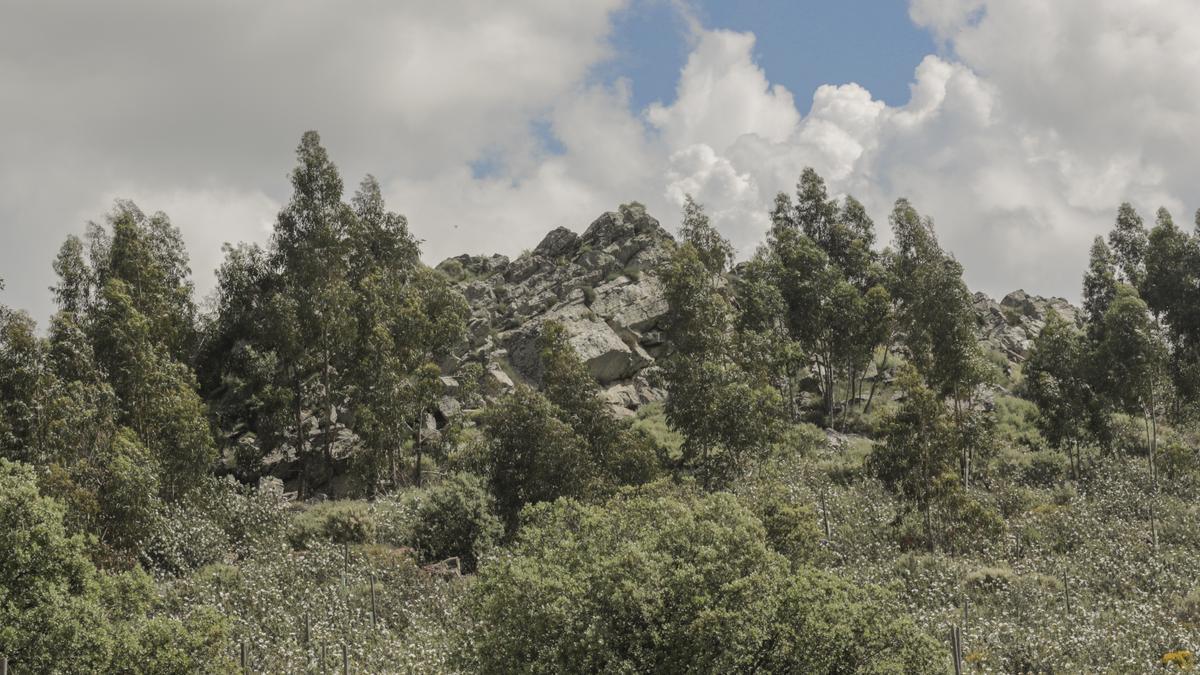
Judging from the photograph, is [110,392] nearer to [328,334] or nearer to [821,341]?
[328,334]

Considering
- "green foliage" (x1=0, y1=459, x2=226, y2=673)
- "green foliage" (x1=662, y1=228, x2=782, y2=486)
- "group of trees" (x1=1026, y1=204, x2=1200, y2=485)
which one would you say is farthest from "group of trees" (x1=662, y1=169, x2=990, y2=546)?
"green foliage" (x1=0, y1=459, x2=226, y2=673)

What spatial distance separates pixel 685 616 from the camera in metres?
18.9

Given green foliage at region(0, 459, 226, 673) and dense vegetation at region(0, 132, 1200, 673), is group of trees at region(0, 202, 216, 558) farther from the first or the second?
green foliage at region(0, 459, 226, 673)

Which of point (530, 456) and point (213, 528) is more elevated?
point (530, 456)

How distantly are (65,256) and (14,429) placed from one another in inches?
596

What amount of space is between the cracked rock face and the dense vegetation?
7.85ft

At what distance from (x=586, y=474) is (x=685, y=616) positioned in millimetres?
17444

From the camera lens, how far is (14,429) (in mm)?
30609

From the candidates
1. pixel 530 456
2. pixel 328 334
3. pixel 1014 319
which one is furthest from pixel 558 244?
pixel 530 456

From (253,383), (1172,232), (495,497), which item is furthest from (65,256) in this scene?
(1172,232)

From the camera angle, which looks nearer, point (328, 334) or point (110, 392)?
point (110, 392)

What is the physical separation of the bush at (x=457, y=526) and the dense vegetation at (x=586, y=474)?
0.11 meters

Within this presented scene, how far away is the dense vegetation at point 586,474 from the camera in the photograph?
A: 65.7ft

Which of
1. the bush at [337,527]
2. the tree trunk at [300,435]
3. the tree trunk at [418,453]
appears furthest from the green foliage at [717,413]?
the tree trunk at [300,435]
